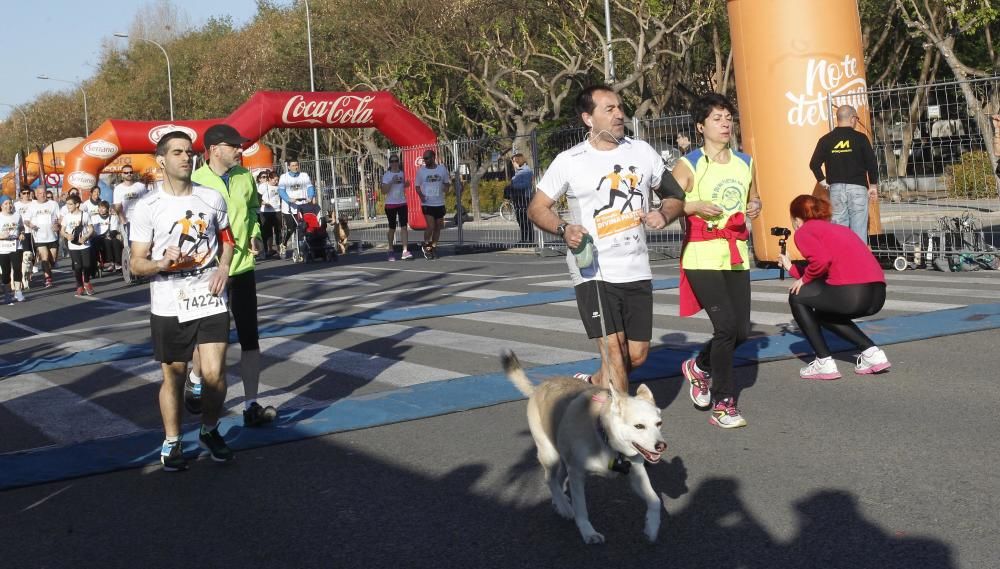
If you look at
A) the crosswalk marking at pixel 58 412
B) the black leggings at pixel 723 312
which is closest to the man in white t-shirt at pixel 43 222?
the crosswalk marking at pixel 58 412

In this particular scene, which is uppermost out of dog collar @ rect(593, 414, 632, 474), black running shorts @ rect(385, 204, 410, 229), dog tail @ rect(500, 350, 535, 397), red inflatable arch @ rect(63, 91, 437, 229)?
red inflatable arch @ rect(63, 91, 437, 229)

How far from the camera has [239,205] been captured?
7.57m

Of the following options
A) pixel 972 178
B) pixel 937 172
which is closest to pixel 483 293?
pixel 937 172

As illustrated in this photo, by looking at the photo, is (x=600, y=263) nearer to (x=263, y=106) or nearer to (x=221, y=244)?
(x=221, y=244)

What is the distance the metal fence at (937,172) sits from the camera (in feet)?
48.3

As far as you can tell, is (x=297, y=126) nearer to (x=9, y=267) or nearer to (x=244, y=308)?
(x=9, y=267)

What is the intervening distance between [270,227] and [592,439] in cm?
2126

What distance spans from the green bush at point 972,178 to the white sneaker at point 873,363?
855 cm

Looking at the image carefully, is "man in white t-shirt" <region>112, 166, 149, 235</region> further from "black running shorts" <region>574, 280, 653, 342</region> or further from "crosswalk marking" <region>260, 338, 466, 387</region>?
"black running shorts" <region>574, 280, 653, 342</region>

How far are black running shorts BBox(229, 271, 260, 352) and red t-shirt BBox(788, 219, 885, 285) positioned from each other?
3.70m

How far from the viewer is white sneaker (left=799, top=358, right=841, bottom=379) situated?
26.1ft

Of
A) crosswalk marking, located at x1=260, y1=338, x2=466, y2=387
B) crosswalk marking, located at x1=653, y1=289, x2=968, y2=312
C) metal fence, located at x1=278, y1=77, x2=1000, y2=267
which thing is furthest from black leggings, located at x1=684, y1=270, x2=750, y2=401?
metal fence, located at x1=278, y1=77, x2=1000, y2=267

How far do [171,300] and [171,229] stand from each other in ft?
1.31

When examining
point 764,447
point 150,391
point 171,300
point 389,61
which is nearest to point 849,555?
point 764,447
